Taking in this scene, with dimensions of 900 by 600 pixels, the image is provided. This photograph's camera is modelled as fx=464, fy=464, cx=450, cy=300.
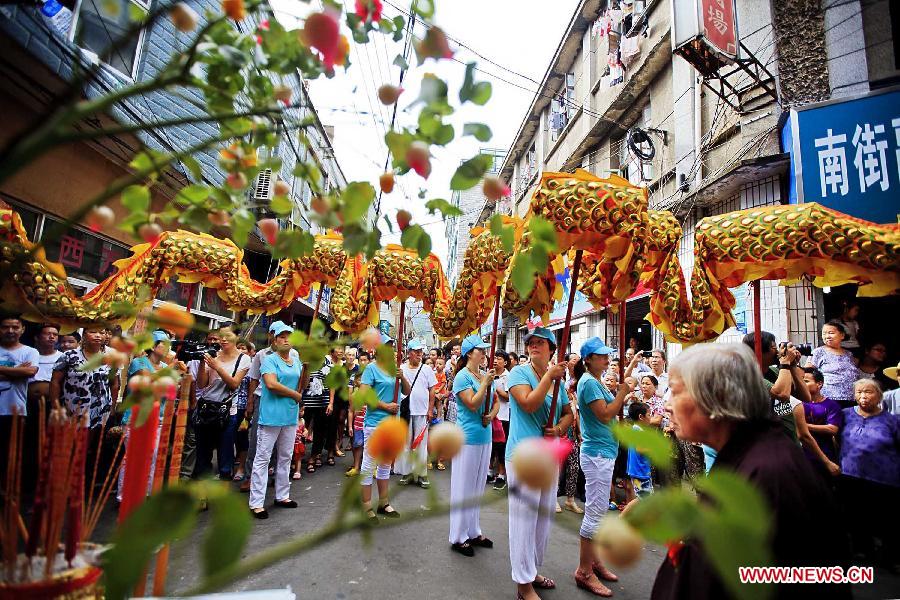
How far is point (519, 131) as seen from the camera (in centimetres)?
1653

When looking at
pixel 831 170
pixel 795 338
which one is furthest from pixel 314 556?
pixel 831 170

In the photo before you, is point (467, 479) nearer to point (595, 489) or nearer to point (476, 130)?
point (595, 489)

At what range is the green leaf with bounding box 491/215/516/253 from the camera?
2.32 ft

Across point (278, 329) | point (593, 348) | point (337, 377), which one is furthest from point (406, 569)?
point (337, 377)

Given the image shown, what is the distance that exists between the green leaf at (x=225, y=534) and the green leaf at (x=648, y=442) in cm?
37

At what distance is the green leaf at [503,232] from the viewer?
707 mm

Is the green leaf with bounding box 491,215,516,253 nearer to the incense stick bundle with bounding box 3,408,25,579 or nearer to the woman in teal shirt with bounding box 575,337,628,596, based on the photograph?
the incense stick bundle with bounding box 3,408,25,579

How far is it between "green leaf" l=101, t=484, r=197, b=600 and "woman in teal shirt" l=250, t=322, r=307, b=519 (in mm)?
3423

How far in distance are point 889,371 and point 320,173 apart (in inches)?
183

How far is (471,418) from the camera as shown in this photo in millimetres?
3412

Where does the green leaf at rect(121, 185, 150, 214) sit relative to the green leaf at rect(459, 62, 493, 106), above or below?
below

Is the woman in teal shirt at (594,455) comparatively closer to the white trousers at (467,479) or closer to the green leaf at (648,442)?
the white trousers at (467,479)

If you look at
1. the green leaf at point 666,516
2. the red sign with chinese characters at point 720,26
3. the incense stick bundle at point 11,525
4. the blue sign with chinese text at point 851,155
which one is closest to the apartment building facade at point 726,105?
the red sign with chinese characters at point 720,26

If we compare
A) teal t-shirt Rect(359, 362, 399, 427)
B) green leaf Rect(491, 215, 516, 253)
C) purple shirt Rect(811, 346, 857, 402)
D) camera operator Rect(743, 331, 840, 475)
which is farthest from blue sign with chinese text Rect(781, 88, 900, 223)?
green leaf Rect(491, 215, 516, 253)
